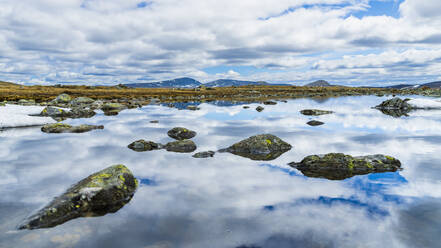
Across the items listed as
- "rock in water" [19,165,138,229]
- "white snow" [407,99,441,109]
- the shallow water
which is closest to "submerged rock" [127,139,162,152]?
the shallow water

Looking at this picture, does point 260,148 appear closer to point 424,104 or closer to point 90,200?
point 90,200

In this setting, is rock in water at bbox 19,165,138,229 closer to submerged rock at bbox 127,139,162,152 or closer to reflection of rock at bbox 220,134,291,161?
submerged rock at bbox 127,139,162,152

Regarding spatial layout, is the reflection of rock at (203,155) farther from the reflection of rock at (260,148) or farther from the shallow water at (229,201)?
the reflection of rock at (260,148)

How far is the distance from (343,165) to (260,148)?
17.7 ft

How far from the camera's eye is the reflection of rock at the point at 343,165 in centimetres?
1320

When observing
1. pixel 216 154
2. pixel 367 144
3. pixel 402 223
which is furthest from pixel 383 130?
pixel 402 223

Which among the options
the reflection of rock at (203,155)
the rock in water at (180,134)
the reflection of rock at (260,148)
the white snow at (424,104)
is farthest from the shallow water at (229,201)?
the white snow at (424,104)

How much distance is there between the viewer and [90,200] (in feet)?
30.4

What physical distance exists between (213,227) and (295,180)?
5608 mm

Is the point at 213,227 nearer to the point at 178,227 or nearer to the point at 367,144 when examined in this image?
the point at 178,227

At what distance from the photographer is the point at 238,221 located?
852 centimetres

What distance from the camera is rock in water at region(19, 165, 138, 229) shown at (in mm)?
8266

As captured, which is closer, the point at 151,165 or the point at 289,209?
the point at 289,209

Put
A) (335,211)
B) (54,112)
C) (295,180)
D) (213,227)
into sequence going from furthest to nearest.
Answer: (54,112) < (295,180) < (335,211) < (213,227)
